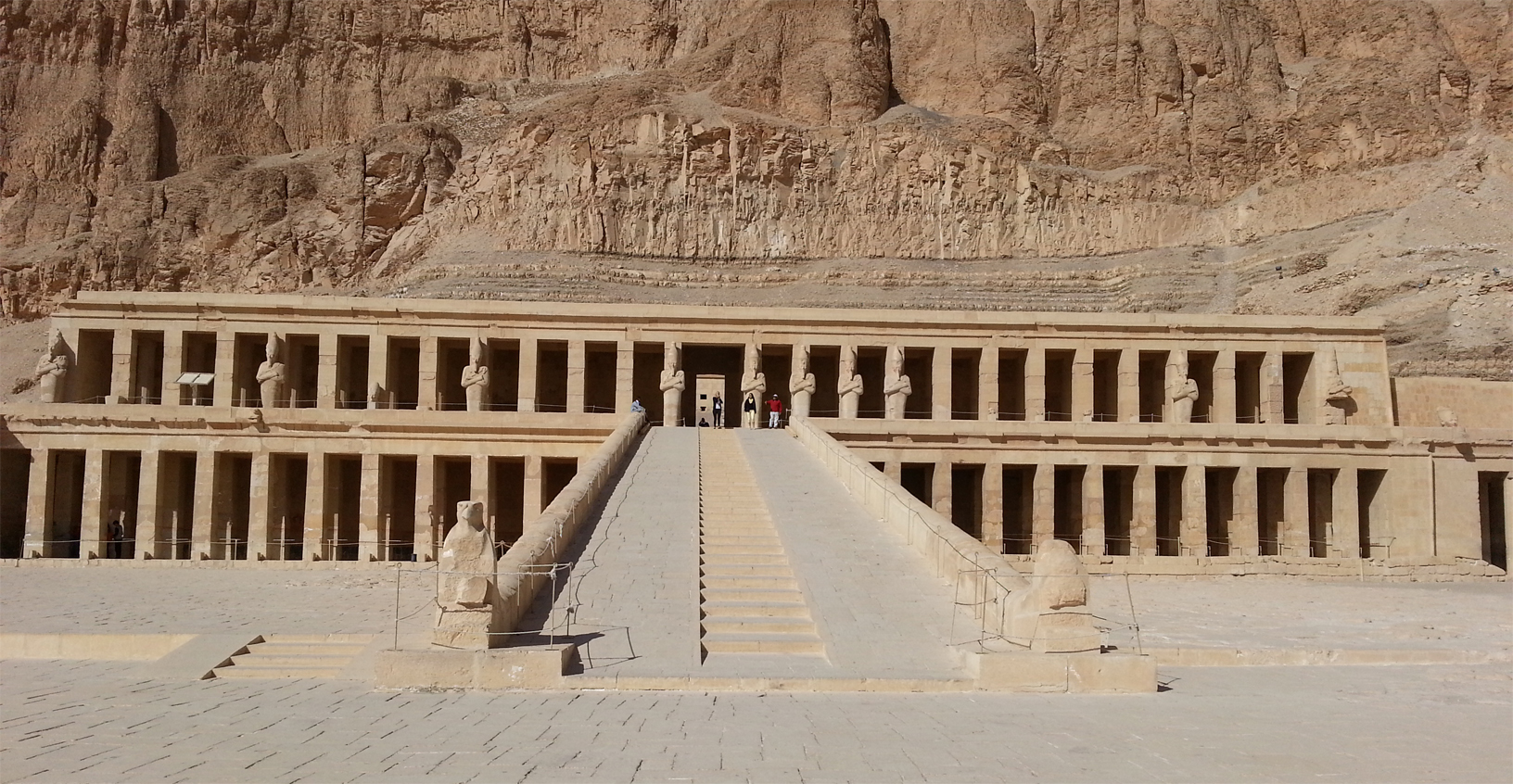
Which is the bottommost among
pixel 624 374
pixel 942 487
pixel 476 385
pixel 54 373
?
pixel 942 487

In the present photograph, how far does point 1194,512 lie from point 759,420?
11.5 m

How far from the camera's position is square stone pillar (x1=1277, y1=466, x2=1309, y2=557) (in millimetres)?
29219

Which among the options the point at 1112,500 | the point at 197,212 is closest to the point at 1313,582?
the point at 1112,500

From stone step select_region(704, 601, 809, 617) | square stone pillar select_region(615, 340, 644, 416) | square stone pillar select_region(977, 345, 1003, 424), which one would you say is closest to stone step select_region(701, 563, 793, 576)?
stone step select_region(704, 601, 809, 617)

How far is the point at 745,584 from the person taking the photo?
591 inches

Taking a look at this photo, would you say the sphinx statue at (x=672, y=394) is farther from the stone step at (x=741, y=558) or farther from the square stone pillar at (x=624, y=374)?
the stone step at (x=741, y=558)

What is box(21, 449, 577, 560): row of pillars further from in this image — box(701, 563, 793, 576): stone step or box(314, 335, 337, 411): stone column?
box(701, 563, 793, 576): stone step

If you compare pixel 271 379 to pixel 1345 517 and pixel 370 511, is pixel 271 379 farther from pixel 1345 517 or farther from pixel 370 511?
pixel 1345 517

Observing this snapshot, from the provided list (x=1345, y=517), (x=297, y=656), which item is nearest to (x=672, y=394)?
(x=1345, y=517)

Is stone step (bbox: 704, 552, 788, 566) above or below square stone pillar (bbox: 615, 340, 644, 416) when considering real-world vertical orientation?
below

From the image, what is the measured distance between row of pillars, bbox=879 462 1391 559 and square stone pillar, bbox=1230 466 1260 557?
0.9 inches

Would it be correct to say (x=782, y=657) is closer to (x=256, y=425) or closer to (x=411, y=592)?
(x=411, y=592)

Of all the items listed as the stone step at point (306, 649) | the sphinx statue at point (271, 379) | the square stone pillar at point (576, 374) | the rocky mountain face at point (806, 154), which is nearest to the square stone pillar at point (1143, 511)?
the square stone pillar at point (576, 374)

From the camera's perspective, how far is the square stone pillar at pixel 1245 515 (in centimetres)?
2915
